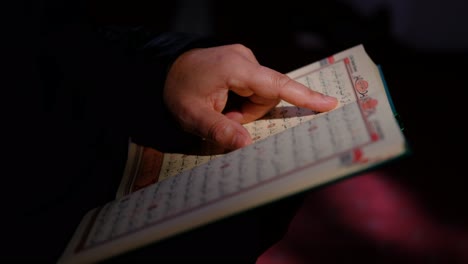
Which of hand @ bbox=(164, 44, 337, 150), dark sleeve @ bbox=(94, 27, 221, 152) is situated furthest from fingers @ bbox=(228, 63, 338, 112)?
dark sleeve @ bbox=(94, 27, 221, 152)

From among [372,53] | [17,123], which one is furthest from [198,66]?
[372,53]

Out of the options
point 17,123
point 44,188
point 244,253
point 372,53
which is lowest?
point 372,53

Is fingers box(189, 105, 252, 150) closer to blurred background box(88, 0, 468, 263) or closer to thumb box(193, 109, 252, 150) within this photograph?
thumb box(193, 109, 252, 150)

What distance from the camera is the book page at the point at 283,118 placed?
2.53 ft

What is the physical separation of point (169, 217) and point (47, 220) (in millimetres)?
246

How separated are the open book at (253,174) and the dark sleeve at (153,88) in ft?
0.34

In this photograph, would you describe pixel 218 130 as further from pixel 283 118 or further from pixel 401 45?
pixel 401 45

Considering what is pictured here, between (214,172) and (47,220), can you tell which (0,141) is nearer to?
(47,220)

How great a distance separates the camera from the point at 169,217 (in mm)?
587

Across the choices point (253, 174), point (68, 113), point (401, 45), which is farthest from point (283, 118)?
point (401, 45)

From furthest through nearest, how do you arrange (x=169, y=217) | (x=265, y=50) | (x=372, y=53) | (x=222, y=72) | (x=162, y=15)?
(x=162, y=15) < (x=265, y=50) < (x=372, y=53) < (x=222, y=72) < (x=169, y=217)

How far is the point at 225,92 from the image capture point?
0.81 metres

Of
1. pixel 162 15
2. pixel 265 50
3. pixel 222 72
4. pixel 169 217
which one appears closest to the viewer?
pixel 169 217

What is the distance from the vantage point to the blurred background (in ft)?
4.78
